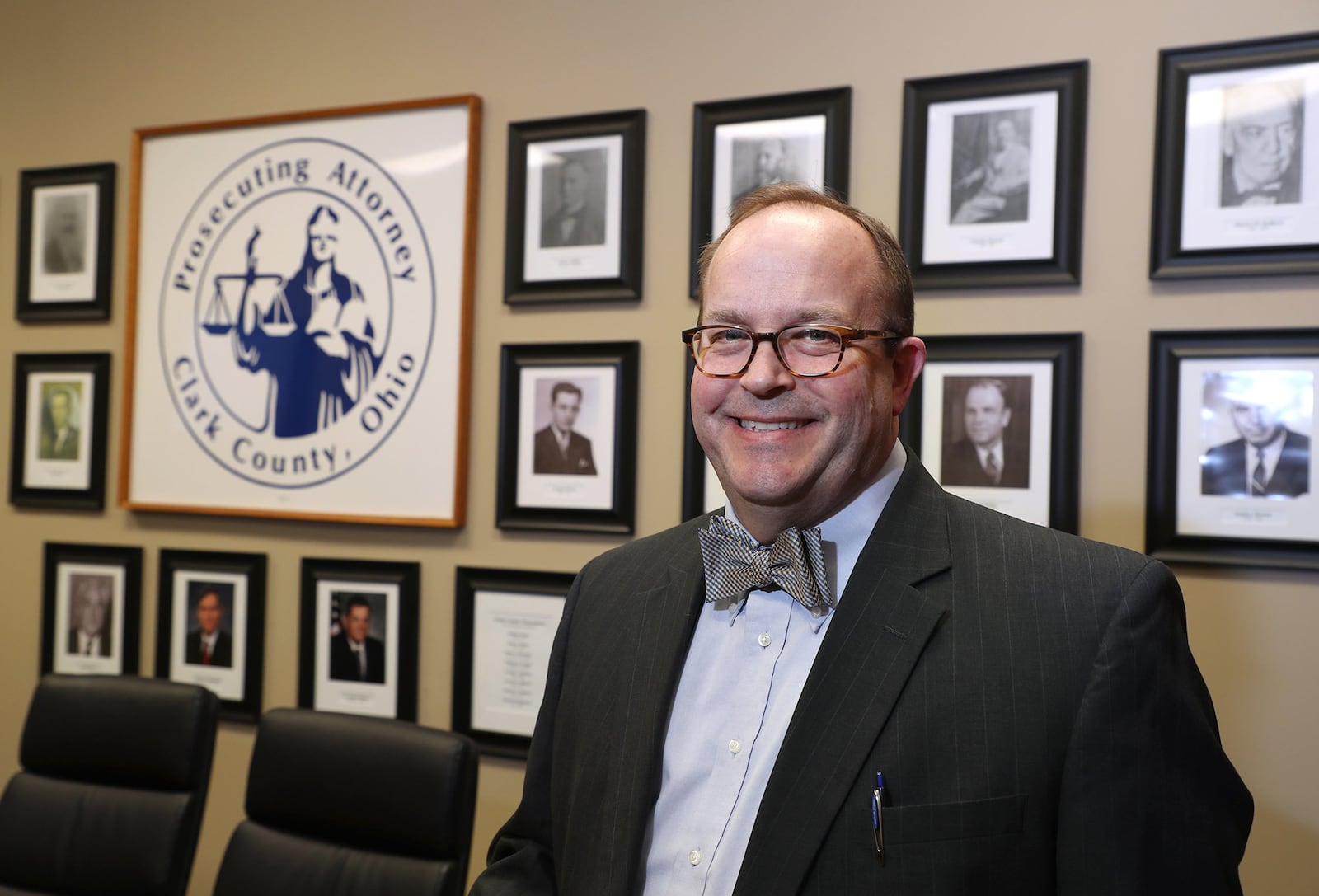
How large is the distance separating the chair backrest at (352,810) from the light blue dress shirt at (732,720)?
0.83 m

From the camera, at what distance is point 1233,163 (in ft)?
7.29

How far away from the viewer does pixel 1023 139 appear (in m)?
2.39

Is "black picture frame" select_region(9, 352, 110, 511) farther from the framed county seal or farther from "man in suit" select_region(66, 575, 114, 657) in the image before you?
"man in suit" select_region(66, 575, 114, 657)

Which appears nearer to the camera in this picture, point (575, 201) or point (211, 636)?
point (575, 201)

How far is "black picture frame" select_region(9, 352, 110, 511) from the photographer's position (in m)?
3.37

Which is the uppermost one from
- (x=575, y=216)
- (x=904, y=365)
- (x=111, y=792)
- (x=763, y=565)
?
(x=575, y=216)

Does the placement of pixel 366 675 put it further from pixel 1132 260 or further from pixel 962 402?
pixel 1132 260

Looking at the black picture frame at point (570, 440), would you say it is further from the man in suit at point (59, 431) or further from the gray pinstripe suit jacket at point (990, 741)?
the man in suit at point (59, 431)

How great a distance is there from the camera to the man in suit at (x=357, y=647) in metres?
3.01

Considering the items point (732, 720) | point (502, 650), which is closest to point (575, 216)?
point (502, 650)

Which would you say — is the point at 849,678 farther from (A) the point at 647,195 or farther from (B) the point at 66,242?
(B) the point at 66,242

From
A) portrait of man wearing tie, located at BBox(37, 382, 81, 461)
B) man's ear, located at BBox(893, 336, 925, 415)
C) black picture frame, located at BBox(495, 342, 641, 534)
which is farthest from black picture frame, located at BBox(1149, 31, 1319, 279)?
portrait of man wearing tie, located at BBox(37, 382, 81, 461)

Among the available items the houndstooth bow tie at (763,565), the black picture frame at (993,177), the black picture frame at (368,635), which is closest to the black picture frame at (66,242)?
the black picture frame at (368,635)

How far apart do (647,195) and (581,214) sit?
0.18 meters
